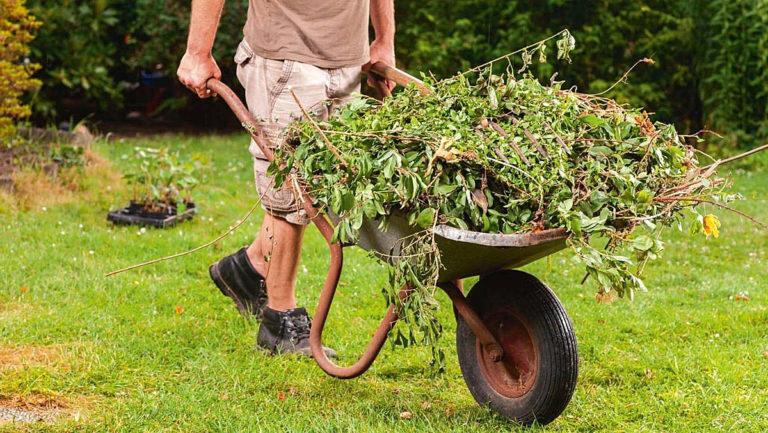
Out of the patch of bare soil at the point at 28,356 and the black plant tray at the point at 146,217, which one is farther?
the black plant tray at the point at 146,217

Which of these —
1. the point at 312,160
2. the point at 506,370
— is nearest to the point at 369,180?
the point at 312,160

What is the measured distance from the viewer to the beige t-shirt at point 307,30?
3.67 meters

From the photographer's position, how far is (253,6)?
375cm

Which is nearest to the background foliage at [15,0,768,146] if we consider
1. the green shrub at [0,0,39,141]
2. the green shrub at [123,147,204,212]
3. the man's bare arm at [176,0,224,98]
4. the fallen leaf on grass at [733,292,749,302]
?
the green shrub at [0,0,39,141]

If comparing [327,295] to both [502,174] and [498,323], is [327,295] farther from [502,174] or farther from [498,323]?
[502,174]

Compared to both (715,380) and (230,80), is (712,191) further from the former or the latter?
(230,80)

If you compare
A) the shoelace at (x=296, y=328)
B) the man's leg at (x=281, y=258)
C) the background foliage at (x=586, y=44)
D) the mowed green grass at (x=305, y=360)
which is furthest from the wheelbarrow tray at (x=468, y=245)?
the background foliage at (x=586, y=44)

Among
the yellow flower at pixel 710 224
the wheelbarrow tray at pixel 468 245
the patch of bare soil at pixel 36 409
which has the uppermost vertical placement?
the yellow flower at pixel 710 224

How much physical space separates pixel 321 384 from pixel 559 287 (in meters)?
1.70

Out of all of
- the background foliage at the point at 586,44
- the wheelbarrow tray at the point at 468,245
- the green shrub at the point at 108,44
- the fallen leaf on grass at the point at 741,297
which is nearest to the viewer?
the wheelbarrow tray at the point at 468,245

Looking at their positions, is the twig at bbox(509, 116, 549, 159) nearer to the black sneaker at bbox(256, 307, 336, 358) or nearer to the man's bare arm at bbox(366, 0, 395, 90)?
the man's bare arm at bbox(366, 0, 395, 90)

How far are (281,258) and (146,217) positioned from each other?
2193 millimetres

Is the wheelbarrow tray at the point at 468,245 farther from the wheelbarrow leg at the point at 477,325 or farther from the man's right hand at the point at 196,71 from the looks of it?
the man's right hand at the point at 196,71

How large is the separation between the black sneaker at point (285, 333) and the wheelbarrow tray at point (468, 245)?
2.58 feet
